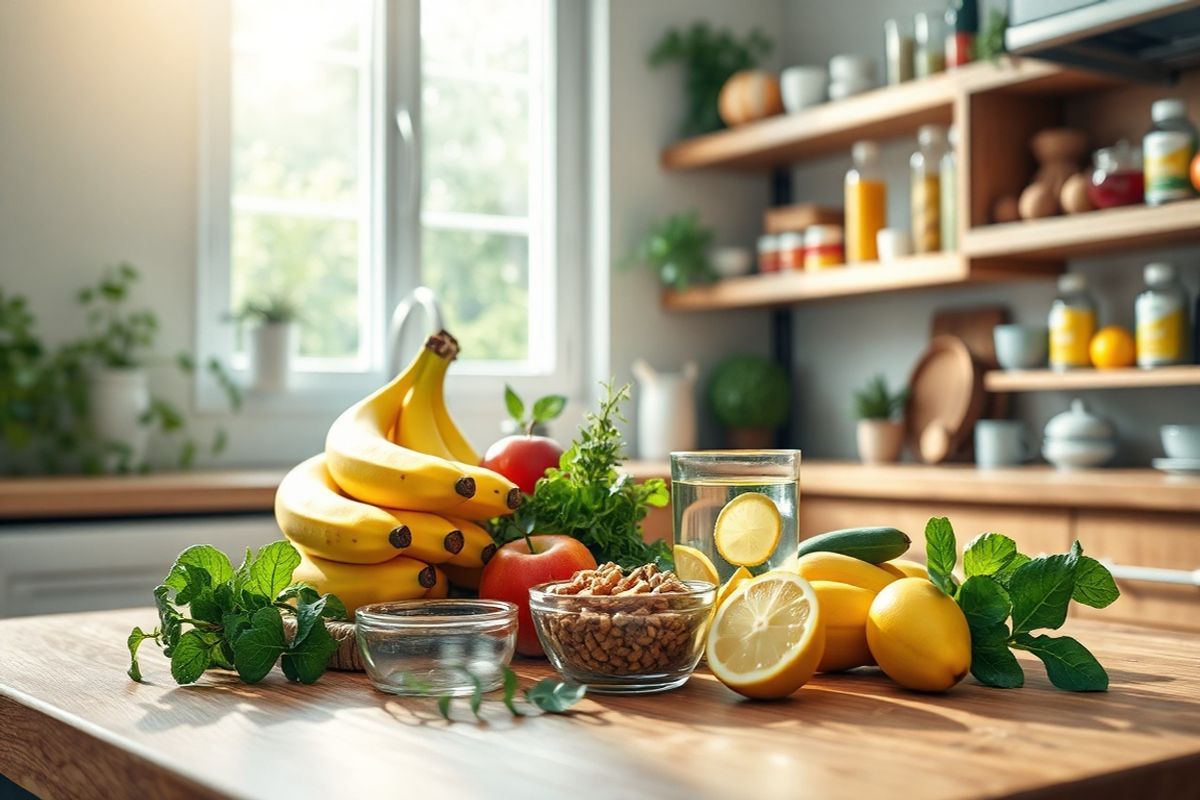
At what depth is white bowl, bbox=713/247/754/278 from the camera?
373cm

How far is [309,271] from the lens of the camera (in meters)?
3.39

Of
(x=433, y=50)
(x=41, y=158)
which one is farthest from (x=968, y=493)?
(x=41, y=158)

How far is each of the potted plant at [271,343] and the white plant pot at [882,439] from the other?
147 centimetres

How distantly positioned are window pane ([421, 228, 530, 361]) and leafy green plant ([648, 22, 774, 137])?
63 centimetres

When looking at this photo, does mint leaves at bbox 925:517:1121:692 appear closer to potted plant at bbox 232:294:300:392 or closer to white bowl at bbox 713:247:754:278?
potted plant at bbox 232:294:300:392

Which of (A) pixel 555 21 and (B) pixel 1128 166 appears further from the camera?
(A) pixel 555 21

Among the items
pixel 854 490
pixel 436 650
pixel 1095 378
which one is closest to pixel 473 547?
pixel 436 650

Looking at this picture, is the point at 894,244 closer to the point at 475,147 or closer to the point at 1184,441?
the point at 1184,441

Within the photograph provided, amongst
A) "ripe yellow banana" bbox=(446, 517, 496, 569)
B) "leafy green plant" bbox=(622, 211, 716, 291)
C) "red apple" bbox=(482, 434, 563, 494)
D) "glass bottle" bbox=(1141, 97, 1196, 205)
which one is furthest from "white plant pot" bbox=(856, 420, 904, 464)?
"ripe yellow banana" bbox=(446, 517, 496, 569)

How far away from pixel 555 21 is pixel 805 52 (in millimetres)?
786

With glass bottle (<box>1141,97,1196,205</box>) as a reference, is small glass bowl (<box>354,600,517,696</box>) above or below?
below

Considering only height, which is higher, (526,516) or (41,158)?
(41,158)

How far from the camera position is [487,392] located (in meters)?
3.61

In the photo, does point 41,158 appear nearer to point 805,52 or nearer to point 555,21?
point 555,21
